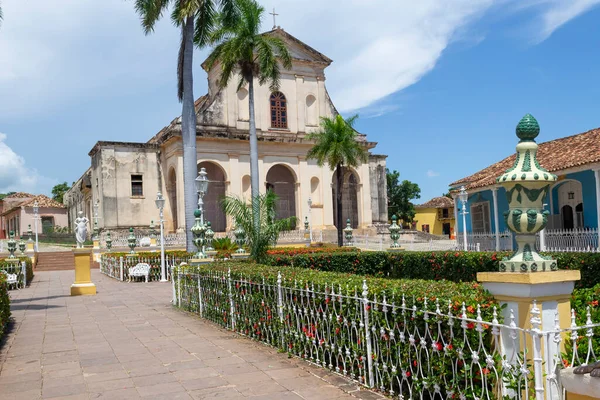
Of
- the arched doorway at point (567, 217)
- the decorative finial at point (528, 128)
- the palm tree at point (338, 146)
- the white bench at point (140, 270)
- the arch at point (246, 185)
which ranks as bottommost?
the white bench at point (140, 270)

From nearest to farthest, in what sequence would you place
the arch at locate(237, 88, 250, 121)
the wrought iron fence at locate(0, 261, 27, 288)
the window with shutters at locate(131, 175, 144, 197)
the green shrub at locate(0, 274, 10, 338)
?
the green shrub at locate(0, 274, 10, 338)
the wrought iron fence at locate(0, 261, 27, 288)
the window with shutters at locate(131, 175, 144, 197)
the arch at locate(237, 88, 250, 121)

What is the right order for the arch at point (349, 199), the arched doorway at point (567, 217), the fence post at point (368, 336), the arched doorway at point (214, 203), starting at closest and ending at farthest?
the fence post at point (368, 336), the arched doorway at point (567, 217), the arched doorway at point (214, 203), the arch at point (349, 199)

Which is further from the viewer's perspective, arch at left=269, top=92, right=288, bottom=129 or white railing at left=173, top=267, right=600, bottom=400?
arch at left=269, top=92, right=288, bottom=129

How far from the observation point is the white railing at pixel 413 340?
11.4 ft

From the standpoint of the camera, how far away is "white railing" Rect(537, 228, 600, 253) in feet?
62.5

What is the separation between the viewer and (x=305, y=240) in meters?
31.2

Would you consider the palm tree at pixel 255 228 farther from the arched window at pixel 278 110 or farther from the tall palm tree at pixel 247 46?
the arched window at pixel 278 110

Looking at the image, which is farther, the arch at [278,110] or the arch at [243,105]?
the arch at [278,110]

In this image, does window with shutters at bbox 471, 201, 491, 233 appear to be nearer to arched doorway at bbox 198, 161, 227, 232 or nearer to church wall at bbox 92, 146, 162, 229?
arched doorway at bbox 198, 161, 227, 232

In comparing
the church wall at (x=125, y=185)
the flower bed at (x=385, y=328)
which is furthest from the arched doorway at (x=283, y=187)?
the flower bed at (x=385, y=328)

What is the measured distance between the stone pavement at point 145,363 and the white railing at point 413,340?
0.85 ft

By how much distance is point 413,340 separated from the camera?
177 inches

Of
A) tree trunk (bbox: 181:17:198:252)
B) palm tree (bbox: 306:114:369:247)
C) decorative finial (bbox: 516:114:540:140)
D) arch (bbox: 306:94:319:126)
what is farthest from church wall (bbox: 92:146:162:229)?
decorative finial (bbox: 516:114:540:140)

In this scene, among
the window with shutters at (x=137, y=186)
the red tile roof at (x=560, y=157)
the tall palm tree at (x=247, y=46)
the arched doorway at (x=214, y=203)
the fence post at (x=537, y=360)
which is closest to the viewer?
the fence post at (x=537, y=360)
